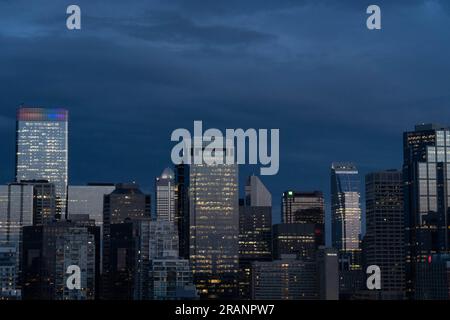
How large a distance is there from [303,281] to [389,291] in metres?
16.7

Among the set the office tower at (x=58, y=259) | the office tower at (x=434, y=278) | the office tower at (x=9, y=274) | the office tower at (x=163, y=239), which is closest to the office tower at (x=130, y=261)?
the office tower at (x=163, y=239)

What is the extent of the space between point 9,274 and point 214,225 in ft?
126

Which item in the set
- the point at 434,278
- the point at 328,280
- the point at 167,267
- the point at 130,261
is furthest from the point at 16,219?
the point at 434,278

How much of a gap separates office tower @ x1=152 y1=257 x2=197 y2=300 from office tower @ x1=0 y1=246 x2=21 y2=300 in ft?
75.5

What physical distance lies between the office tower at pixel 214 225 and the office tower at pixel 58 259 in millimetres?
18972

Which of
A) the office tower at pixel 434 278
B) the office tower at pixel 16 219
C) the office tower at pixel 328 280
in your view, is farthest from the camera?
the office tower at pixel 16 219

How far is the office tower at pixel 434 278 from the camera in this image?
534 ft

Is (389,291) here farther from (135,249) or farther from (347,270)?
(135,249)

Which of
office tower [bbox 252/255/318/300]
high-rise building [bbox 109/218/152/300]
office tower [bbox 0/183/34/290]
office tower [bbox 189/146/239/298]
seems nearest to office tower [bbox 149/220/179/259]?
high-rise building [bbox 109/218/152/300]

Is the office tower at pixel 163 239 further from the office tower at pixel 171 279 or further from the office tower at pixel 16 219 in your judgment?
the office tower at pixel 16 219

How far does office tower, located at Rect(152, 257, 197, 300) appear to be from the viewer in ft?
532

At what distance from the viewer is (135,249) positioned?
179750 millimetres

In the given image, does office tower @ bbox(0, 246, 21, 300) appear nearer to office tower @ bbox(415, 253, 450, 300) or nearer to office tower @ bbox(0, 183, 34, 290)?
office tower @ bbox(0, 183, 34, 290)
